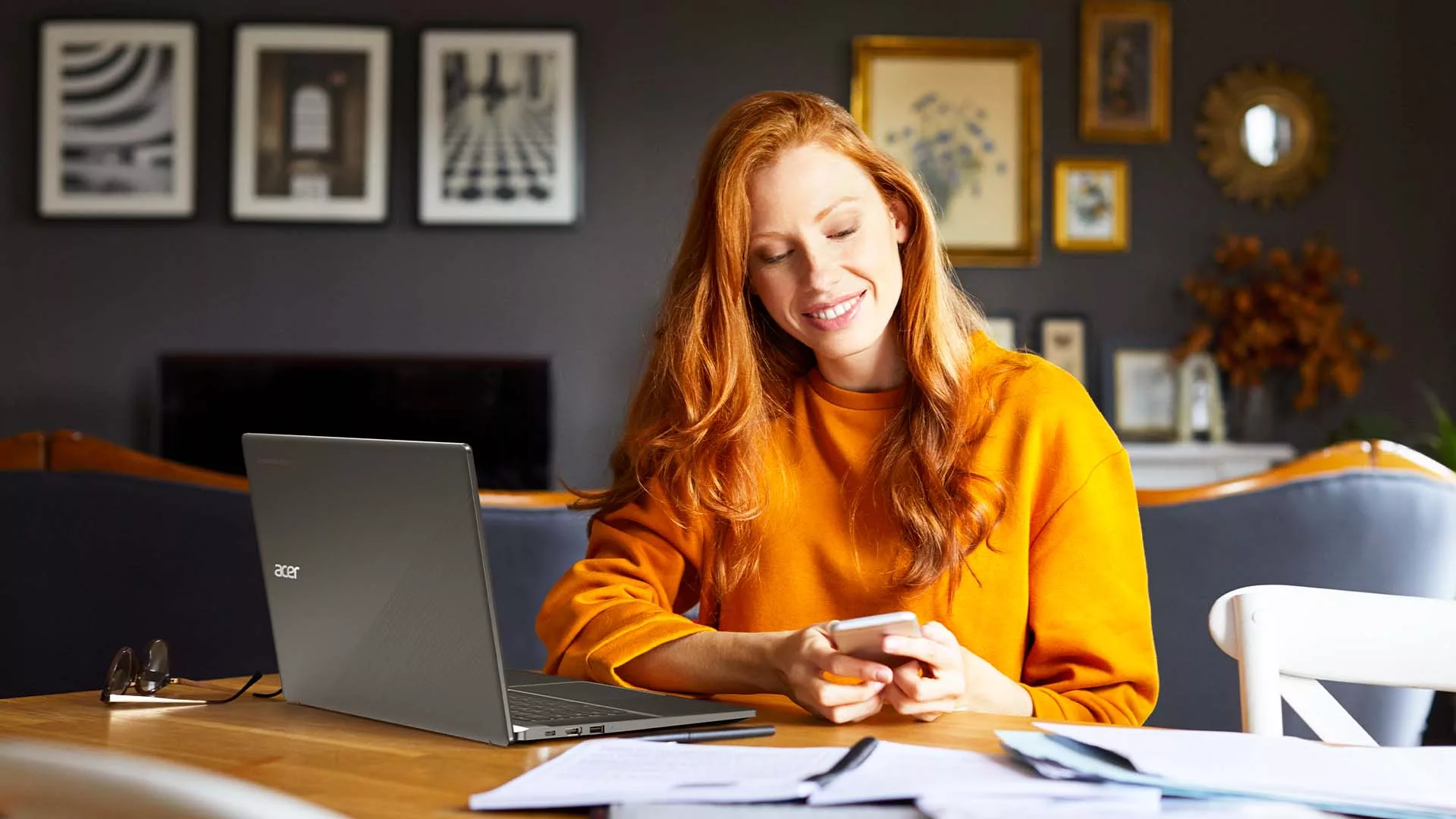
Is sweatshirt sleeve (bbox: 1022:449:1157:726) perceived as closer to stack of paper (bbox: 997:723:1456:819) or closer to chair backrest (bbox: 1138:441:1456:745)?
stack of paper (bbox: 997:723:1456:819)

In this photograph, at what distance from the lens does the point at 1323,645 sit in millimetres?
1277

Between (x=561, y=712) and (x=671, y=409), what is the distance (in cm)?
56

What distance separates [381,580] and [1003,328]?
14.0 ft

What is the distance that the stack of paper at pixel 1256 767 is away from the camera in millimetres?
803

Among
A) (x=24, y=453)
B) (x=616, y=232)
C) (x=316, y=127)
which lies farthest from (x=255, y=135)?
(x=24, y=453)

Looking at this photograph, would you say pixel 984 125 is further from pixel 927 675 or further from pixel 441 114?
A: pixel 927 675

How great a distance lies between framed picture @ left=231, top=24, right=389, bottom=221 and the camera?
16.4 ft

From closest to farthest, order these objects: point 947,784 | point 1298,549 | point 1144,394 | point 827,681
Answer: point 947,784
point 827,681
point 1298,549
point 1144,394

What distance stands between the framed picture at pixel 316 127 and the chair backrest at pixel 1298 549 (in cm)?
360

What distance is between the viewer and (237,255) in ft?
16.6

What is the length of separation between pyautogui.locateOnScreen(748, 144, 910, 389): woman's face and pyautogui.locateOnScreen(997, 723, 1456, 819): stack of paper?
2.23 ft

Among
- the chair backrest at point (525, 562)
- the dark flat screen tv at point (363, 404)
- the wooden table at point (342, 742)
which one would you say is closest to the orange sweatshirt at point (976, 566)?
the wooden table at point (342, 742)

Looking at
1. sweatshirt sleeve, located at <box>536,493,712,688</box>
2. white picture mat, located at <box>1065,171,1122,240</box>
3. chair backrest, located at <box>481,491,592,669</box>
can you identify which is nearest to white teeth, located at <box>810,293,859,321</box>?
sweatshirt sleeve, located at <box>536,493,712,688</box>

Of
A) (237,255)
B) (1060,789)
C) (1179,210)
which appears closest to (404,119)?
(237,255)
